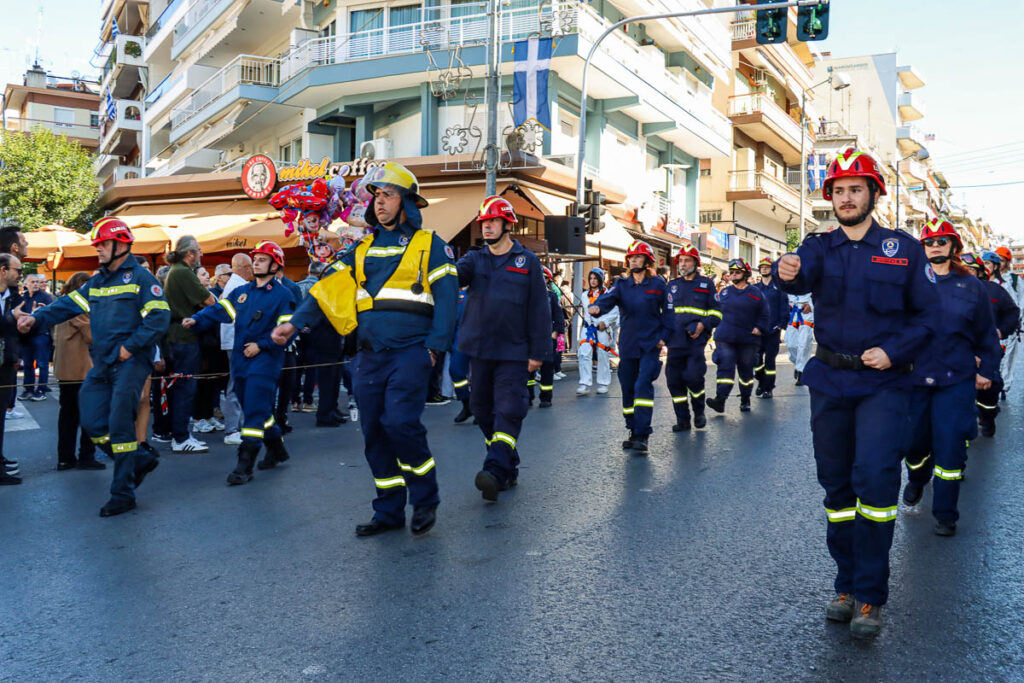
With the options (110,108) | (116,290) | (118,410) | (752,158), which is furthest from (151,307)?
(110,108)

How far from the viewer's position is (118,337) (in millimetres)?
6375

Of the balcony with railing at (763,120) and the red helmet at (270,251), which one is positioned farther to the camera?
the balcony with railing at (763,120)

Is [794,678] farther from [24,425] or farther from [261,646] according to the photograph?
[24,425]

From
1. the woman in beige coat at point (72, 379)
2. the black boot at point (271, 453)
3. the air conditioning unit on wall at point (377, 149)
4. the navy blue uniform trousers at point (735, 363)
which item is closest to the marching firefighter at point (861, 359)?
the black boot at point (271, 453)

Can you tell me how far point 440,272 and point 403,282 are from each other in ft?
0.80

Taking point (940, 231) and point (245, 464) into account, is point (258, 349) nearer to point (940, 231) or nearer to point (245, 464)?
point (245, 464)

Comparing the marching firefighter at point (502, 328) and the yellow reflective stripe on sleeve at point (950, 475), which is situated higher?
the marching firefighter at point (502, 328)

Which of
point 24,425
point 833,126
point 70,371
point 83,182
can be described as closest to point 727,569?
point 70,371

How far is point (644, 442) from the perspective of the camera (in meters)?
8.41

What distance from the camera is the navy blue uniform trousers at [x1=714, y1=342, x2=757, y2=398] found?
1120cm

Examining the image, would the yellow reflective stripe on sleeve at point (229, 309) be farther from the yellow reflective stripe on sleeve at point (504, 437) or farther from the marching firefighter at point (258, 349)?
the yellow reflective stripe on sleeve at point (504, 437)

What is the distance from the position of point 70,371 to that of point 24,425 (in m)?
3.25

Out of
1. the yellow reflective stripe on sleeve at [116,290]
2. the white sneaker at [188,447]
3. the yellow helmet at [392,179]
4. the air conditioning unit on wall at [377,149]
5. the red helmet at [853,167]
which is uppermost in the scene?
the air conditioning unit on wall at [377,149]

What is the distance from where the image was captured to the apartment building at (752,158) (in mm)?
38312
